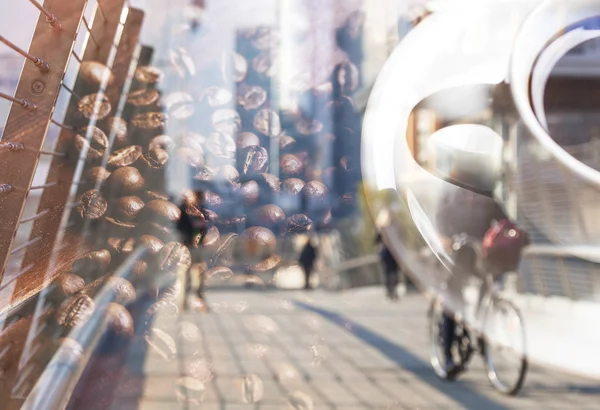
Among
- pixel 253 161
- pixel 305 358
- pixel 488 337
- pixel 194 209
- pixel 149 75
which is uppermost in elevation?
pixel 149 75

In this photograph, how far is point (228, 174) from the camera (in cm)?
98

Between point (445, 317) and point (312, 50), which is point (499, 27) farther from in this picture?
point (445, 317)

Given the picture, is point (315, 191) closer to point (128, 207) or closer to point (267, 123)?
point (267, 123)

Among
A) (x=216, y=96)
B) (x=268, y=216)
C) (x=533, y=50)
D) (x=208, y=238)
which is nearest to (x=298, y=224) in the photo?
(x=268, y=216)

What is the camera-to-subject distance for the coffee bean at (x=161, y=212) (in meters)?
0.96

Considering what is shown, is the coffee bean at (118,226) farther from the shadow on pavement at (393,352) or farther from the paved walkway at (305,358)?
the shadow on pavement at (393,352)

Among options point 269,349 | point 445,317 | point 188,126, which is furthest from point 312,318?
point 188,126

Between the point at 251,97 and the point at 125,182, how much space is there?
0.86ft

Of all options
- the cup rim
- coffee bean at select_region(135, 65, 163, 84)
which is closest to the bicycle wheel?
the cup rim

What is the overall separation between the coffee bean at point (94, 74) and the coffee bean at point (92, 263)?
287 mm

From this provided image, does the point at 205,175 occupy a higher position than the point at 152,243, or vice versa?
the point at 205,175

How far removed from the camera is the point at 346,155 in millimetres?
1000

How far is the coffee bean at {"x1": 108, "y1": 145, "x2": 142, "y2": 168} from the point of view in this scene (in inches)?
37.9

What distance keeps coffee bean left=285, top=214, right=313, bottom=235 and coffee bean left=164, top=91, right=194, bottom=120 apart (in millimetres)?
253
